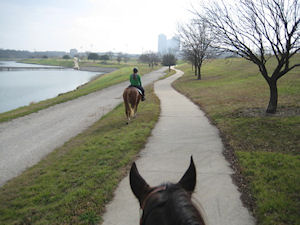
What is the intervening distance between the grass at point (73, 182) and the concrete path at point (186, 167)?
352 millimetres

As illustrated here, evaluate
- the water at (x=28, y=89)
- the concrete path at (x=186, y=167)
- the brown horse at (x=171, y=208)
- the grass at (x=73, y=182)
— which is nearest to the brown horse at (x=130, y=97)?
the concrete path at (x=186, y=167)

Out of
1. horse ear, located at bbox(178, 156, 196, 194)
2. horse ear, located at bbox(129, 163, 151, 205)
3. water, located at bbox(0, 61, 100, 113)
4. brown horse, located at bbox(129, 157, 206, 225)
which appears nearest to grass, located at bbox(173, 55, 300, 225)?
horse ear, located at bbox(178, 156, 196, 194)

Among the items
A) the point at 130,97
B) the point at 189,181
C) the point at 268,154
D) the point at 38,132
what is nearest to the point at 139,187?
the point at 189,181

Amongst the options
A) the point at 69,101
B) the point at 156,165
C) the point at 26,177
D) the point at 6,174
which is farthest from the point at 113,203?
the point at 69,101

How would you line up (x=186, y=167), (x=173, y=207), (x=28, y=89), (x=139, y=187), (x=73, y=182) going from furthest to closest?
(x=28, y=89), (x=186, y=167), (x=73, y=182), (x=139, y=187), (x=173, y=207)

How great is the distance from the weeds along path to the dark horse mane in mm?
6197

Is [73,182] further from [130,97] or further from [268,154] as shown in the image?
[130,97]

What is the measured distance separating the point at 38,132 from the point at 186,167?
8077 mm

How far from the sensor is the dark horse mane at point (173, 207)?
102 cm

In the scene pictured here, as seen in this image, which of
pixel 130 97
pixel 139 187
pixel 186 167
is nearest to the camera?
pixel 139 187

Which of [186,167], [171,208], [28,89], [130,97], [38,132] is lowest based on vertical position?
[38,132]

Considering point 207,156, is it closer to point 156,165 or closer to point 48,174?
point 156,165

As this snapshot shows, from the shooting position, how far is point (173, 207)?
1096 mm

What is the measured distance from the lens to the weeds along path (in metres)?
7.20
